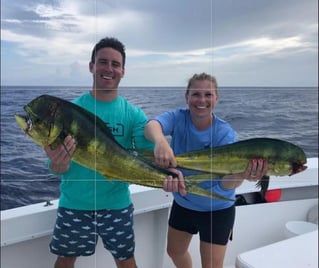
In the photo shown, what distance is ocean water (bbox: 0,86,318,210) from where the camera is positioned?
0.90 m

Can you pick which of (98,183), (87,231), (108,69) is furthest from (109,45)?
(87,231)

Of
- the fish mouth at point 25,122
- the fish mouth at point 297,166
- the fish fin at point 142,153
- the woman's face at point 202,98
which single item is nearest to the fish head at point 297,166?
the fish mouth at point 297,166

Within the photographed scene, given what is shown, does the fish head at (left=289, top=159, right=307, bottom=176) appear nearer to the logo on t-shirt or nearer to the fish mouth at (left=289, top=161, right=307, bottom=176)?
the fish mouth at (left=289, top=161, right=307, bottom=176)

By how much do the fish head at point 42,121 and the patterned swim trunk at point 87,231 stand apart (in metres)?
0.21

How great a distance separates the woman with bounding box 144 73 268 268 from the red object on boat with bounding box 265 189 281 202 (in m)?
0.16

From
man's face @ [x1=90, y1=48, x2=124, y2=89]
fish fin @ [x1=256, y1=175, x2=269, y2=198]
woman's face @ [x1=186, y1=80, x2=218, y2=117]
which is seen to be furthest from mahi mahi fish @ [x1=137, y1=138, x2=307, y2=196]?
man's face @ [x1=90, y1=48, x2=124, y2=89]

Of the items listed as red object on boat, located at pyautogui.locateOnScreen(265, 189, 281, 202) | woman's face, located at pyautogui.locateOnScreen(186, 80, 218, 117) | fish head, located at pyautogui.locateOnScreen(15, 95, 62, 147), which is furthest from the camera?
red object on boat, located at pyautogui.locateOnScreen(265, 189, 281, 202)

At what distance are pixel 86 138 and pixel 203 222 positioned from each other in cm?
41

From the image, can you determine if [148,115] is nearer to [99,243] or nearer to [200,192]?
[200,192]

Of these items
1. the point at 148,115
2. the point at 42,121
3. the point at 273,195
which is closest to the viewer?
the point at 42,121

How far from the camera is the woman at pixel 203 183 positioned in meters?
0.92

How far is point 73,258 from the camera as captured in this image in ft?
3.06

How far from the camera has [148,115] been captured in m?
0.92

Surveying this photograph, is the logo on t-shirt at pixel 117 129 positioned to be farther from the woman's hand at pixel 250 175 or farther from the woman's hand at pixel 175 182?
the woman's hand at pixel 250 175
